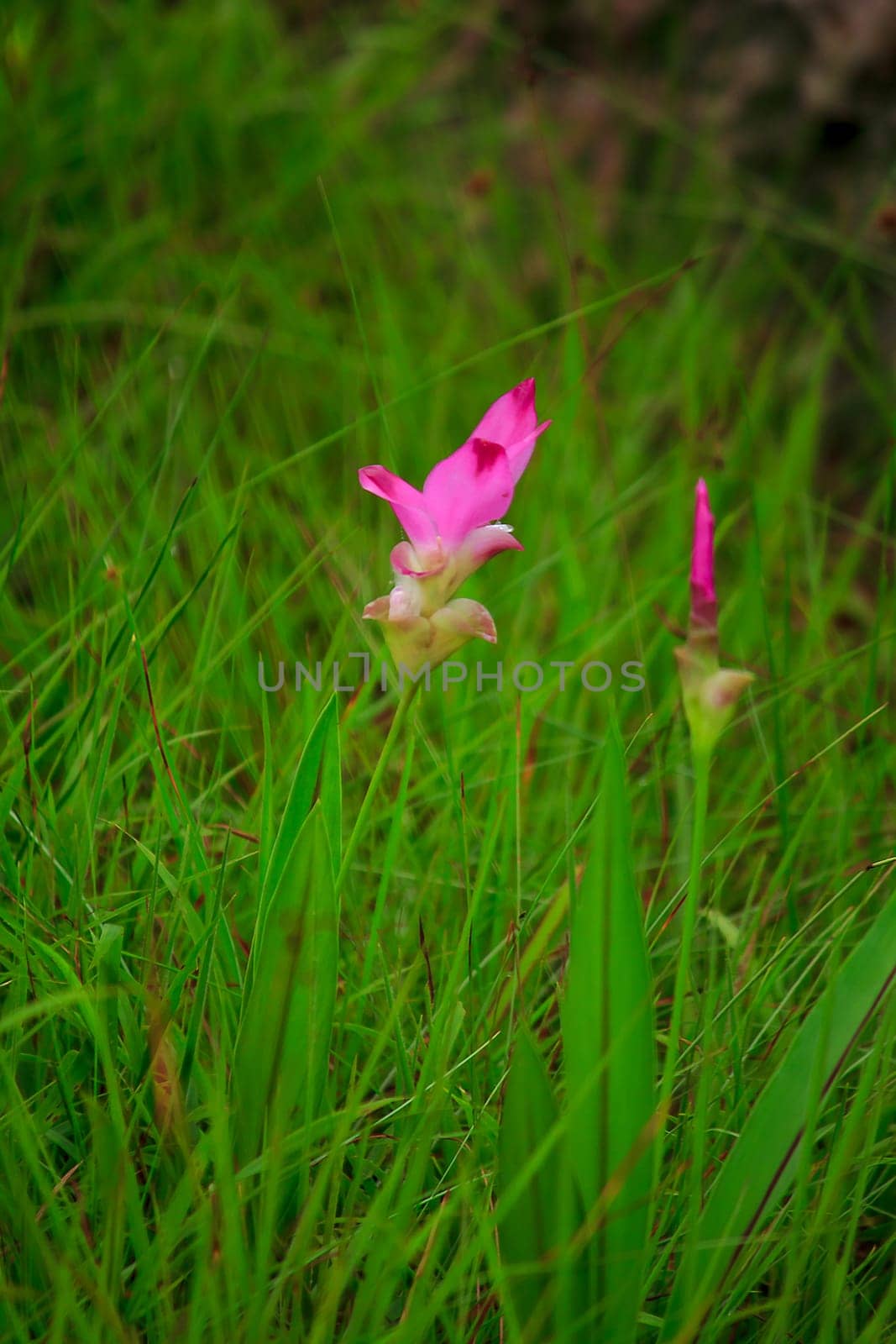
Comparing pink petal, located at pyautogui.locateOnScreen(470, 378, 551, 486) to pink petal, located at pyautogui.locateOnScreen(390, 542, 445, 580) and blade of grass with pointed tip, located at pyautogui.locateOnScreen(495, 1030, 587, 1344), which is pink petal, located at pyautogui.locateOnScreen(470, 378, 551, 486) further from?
blade of grass with pointed tip, located at pyautogui.locateOnScreen(495, 1030, 587, 1344)

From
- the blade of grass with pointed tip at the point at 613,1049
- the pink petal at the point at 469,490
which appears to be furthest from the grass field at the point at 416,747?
the pink petal at the point at 469,490

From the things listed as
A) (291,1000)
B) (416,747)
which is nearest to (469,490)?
(291,1000)

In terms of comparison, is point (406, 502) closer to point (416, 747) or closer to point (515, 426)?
point (515, 426)

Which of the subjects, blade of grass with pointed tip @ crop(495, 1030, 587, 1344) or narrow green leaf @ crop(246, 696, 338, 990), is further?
narrow green leaf @ crop(246, 696, 338, 990)

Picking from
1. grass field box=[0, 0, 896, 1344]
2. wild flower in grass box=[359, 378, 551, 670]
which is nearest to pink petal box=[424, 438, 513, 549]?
wild flower in grass box=[359, 378, 551, 670]

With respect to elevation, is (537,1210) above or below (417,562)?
below

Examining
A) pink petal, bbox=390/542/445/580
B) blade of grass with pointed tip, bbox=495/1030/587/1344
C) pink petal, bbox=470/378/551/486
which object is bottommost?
blade of grass with pointed tip, bbox=495/1030/587/1344
